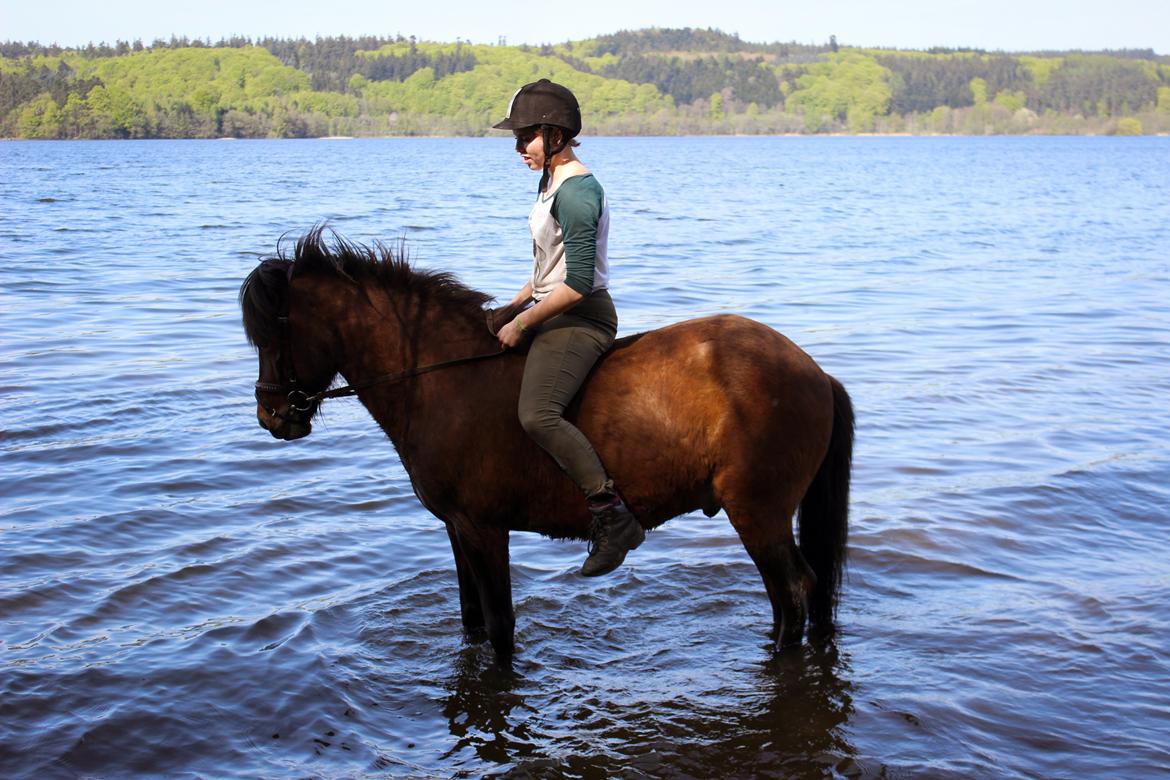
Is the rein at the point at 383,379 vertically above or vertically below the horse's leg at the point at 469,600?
above

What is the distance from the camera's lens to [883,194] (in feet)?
188

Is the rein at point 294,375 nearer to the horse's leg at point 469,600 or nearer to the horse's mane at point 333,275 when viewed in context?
the horse's mane at point 333,275

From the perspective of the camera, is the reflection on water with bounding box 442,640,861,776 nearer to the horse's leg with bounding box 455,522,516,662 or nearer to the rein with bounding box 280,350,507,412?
the horse's leg with bounding box 455,522,516,662

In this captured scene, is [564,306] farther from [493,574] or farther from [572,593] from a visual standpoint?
[572,593]

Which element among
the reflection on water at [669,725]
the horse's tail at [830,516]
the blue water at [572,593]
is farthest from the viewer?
the horse's tail at [830,516]

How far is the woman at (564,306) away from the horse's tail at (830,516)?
111 cm

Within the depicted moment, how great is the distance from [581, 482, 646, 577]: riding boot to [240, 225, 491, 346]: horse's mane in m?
1.20

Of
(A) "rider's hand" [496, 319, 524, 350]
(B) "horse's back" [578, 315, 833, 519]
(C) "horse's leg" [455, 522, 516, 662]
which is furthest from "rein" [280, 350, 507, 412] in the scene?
(C) "horse's leg" [455, 522, 516, 662]

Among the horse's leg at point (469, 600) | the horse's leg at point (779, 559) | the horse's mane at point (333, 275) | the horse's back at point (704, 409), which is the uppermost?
the horse's mane at point (333, 275)

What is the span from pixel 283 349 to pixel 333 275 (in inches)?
18.3

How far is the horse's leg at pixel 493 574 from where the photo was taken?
572 centimetres

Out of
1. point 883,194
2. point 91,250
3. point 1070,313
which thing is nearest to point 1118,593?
point 1070,313

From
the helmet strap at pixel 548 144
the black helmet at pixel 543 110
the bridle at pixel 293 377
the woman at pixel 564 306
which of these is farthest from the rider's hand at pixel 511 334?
the black helmet at pixel 543 110

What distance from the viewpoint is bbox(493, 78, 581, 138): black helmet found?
16.9ft
